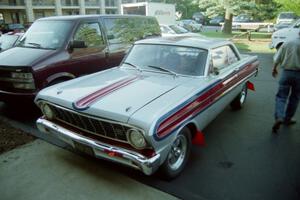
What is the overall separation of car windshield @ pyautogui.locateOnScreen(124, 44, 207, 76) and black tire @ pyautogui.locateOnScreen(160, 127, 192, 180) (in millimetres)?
1045

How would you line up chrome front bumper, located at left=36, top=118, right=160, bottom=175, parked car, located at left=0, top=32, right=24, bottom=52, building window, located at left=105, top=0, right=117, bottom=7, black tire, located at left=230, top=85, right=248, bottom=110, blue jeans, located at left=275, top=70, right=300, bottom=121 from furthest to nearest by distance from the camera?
building window, located at left=105, top=0, right=117, bottom=7 → parked car, located at left=0, top=32, right=24, bottom=52 → black tire, located at left=230, top=85, right=248, bottom=110 → blue jeans, located at left=275, top=70, right=300, bottom=121 → chrome front bumper, located at left=36, top=118, right=160, bottom=175

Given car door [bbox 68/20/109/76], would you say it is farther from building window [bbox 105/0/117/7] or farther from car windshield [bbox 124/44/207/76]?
building window [bbox 105/0/117/7]

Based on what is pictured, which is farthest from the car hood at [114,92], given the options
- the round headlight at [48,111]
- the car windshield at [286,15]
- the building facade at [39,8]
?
the building facade at [39,8]

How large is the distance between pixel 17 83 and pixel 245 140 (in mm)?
4309

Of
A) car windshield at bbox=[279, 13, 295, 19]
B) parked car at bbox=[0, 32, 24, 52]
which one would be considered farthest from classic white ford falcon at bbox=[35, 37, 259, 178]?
car windshield at bbox=[279, 13, 295, 19]

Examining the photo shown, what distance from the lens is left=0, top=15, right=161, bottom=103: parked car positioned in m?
5.04

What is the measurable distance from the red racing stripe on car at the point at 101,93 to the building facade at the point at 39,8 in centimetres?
3675

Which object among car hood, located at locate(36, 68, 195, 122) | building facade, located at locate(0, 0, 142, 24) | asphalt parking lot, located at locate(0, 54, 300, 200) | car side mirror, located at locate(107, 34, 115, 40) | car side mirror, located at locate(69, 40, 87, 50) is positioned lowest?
asphalt parking lot, located at locate(0, 54, 300, 200)

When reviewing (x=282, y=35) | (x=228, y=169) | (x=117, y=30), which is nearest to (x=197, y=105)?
(x=228, y=169)

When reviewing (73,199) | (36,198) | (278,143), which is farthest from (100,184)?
(278,143)

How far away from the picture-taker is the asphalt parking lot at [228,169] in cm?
329

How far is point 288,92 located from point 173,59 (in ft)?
7.53

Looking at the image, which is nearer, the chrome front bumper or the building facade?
the chrome front bumper

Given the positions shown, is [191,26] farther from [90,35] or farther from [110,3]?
[110,3]
